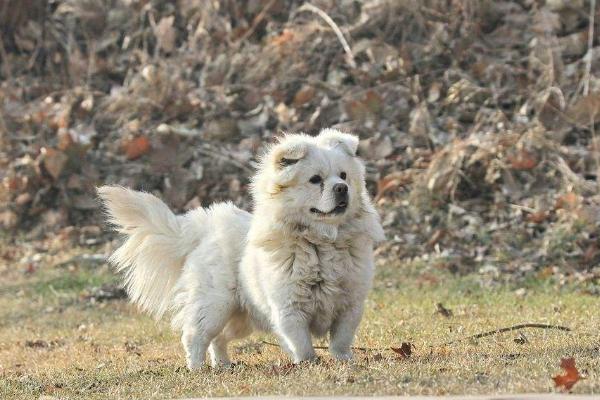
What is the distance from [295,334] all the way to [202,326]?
910mm

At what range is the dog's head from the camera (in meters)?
7.82

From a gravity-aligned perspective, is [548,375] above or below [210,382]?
above

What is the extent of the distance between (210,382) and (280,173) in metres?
1.67

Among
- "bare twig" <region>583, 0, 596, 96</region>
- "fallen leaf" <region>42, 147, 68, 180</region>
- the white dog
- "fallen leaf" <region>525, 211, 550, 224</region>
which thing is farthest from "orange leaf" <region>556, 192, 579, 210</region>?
"fallen leaf" <region>42, 147, 68, 180</region>

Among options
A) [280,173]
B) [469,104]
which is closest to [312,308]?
[280,173]

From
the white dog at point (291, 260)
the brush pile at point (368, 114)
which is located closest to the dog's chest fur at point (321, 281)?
the white dog at point (291, 260)

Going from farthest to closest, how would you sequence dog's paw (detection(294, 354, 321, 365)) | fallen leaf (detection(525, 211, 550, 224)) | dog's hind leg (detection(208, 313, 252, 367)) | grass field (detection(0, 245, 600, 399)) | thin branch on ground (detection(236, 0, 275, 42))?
thin branch on ground (detection(236, 0, 275, 42))
fallen leaf (detection(525, 211, 550, 224))
dog's hind leg (detection(208, 313, 252, 367))
dog's paw (detection(294, 354, 321, 365))
grass field (detection(0, 245, 600, 399))

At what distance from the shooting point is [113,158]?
17750 millimetres

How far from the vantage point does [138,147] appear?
17469 mm

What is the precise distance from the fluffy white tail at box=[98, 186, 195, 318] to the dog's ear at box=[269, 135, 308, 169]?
127 centimetres

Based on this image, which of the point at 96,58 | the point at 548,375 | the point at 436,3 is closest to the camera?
the point at 548,375

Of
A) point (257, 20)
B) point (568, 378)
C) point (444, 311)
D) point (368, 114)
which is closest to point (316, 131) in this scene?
point (368, 114)

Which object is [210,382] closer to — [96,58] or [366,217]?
[366,217]

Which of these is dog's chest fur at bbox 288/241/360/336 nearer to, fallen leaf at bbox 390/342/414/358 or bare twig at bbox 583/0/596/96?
fallen leaf at bbox 390/342/414/358
